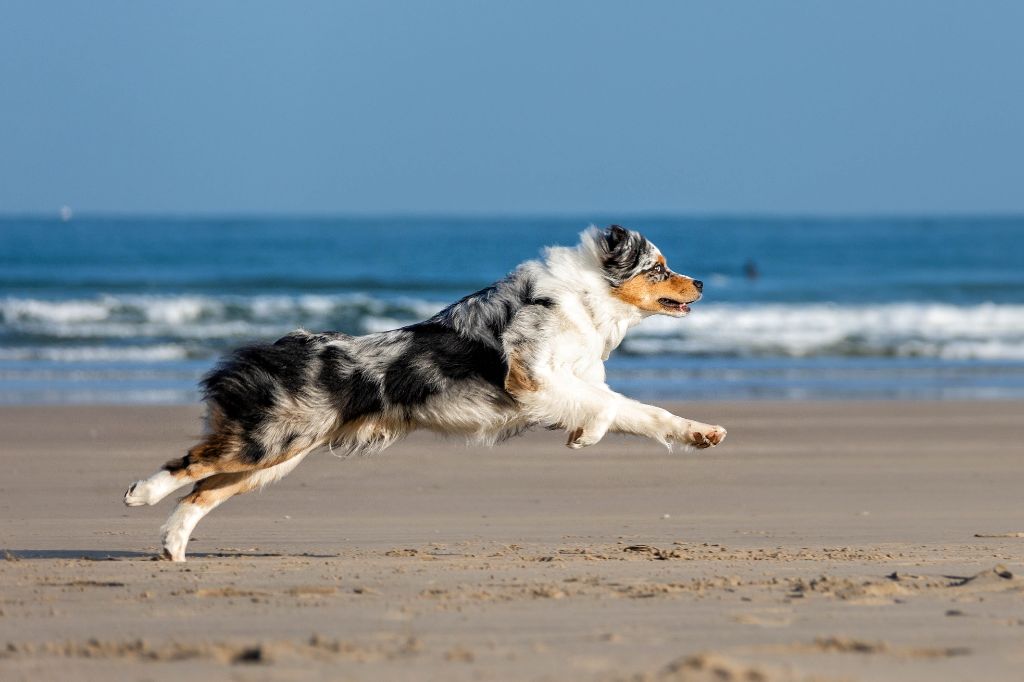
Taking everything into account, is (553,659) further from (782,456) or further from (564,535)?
(782,456)

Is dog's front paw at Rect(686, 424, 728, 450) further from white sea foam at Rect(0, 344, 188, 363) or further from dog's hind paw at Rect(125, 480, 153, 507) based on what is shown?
white sea foam at Rect(0, 344, 188, 363)

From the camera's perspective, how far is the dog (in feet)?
18.7

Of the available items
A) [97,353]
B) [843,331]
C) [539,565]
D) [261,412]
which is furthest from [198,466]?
[843,331]

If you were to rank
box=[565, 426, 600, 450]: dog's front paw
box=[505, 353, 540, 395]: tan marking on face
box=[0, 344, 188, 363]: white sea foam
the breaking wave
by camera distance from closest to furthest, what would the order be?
1. box=[505, 353, 540, 395]: tan marking on face
2. box=[565, 426, 600, 450]: dog's front paw
3. box=[0, 344, 188, 363]: white sea foam
4. the breaking wave

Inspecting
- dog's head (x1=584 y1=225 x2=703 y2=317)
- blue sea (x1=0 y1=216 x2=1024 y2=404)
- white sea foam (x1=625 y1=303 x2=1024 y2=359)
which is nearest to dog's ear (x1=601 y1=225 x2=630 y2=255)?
dog's head (x1=584 y1=225 x2=703 y2=317)

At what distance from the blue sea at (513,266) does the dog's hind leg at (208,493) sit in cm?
637

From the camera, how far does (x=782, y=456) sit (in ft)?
30.3

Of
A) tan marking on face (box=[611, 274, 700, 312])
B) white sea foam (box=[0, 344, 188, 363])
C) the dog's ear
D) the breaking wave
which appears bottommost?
white sea foam (box=[0, 344, 188, 363])

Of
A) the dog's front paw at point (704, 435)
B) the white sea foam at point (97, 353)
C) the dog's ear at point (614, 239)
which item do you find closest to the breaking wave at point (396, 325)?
the white sea foam at point (97, 353)

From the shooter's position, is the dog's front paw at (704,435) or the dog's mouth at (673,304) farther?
the dog's mouth at (673,304)

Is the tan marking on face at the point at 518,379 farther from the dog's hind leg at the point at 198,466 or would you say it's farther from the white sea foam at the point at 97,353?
the white sea foam at the point at 97,353

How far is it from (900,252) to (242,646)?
4627cm

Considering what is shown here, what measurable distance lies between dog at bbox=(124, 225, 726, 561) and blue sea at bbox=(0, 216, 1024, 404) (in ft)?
19.9

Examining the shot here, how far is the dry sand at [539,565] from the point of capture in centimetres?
372
